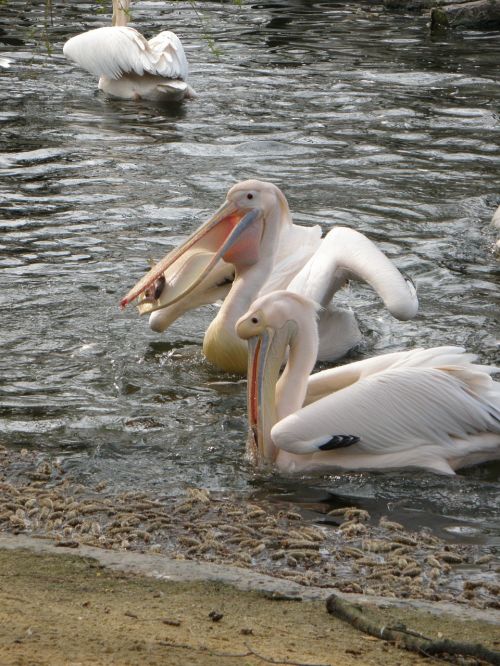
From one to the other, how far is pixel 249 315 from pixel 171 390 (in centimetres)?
90

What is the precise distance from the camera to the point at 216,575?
3627 millimetres

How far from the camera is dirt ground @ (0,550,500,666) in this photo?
9.29 ft

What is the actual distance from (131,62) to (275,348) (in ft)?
26.0

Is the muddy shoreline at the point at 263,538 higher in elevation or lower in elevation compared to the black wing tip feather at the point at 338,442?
lower

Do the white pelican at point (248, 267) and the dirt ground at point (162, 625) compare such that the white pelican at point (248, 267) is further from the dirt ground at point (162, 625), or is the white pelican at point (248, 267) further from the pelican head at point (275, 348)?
the dirt ground at point (162, 625)

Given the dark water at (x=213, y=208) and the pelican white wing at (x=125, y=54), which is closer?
the dark water at (x=213, y=208)

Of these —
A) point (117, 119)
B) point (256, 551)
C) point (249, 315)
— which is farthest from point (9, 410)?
point (117, 119)

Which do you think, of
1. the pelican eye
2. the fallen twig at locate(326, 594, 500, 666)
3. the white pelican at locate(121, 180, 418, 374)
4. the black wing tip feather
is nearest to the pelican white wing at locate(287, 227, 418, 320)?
the white pelican at locate(121, 180, 418, 374)

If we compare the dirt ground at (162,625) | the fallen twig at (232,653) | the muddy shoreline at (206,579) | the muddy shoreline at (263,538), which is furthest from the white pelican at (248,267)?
the fallen twig at (232,653)

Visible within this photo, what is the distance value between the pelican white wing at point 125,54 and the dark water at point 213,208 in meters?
0.32

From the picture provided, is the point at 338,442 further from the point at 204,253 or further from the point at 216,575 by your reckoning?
the point at 204,253

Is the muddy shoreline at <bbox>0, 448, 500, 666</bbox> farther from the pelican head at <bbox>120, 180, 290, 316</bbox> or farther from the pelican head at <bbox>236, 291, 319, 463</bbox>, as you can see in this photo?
the pelican head at <bbox>120, 180, 290, 316</bbox>

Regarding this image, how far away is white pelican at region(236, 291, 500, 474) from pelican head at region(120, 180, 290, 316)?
1086mm

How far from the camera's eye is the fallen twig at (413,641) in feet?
9.71
